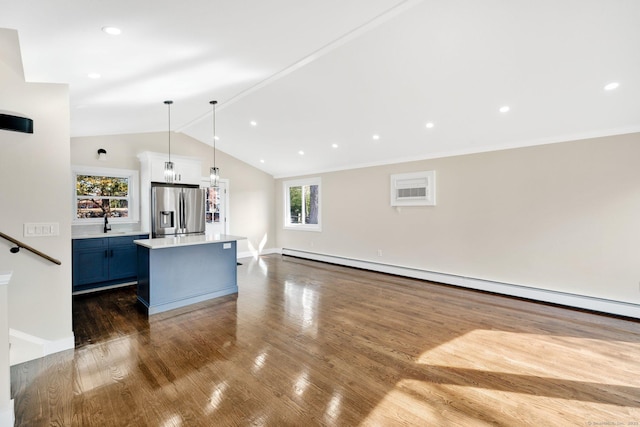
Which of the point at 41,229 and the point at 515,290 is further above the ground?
the point at 41,229

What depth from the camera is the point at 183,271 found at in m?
3.95

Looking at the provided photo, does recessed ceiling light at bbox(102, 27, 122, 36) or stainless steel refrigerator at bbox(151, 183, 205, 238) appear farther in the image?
stainless steel refrigerator at bbox(151, 183, 205, 238)

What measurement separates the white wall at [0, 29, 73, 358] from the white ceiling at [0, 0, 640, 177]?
0.88 ft

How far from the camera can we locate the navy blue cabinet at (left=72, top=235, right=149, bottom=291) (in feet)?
14.7

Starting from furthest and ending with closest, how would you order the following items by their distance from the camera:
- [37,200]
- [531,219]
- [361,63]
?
[531,219] → [361,63] → [37,200]

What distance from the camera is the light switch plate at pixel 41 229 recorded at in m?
2.57

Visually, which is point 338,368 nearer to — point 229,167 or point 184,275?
point 184,275

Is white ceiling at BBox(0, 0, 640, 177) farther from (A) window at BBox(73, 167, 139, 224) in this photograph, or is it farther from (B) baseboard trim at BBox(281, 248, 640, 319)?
(B) baseboard trim at BBox(281, 248, 640, 319)

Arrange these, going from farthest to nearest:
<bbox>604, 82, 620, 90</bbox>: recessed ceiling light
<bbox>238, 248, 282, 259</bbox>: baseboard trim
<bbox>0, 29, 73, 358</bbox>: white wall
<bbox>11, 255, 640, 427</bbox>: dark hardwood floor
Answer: <bbox>238, 248, 282, 259</bbox>: baseboard trim < <bbox>604, 82, 620, 90</bbox>: recessed ceiling light < <bbox>0, 29, 73, 358</bbox>: white wall < <bbox>11, 255, 640, 427</bbox>: dark hardwood floor

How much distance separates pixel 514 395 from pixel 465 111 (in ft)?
10.8

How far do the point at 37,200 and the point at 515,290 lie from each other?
19.6 ft

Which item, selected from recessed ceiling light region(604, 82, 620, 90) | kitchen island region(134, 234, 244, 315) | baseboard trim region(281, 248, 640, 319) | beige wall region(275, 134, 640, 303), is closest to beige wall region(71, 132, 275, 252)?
kitchen island region(134, 234, 244, 315)

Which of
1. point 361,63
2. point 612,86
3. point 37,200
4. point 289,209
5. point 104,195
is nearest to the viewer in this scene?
point 37,200

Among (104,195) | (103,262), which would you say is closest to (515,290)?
(103,262)
